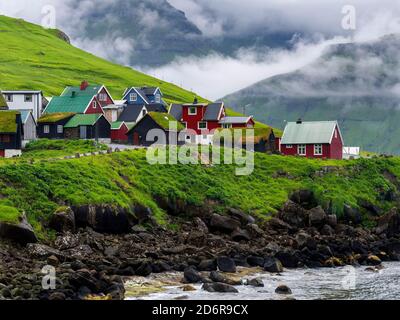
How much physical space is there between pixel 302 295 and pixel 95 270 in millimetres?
13357

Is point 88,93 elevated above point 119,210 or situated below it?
above

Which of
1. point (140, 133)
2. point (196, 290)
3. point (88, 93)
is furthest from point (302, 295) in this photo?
point (88, 93)

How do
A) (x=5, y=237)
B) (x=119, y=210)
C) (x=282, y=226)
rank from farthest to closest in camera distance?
(x=282, y=226)
(x=119, y=210)
(x=5, y=237)

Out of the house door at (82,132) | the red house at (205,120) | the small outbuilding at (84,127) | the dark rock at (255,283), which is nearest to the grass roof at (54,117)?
the small outbuilding at (84,127)

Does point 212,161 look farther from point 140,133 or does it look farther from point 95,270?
point 95,270

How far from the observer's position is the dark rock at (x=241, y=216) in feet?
233

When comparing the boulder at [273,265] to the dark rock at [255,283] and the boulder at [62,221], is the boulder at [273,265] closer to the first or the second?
the dark rock at [255,283]

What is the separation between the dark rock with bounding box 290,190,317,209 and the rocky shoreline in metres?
0.44

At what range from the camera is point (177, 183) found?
7525 centimetres

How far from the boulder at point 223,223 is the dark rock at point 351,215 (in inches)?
639

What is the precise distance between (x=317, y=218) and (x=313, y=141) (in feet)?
132

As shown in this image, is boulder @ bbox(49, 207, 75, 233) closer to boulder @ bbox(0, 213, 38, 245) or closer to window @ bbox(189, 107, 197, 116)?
boulder @ bbox(0, 213, 38, 245)

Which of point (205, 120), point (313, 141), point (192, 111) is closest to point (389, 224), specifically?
point (313, 141)
